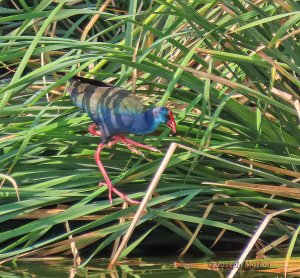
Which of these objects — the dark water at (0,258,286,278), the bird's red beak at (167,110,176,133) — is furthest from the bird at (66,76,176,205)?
the dark water at (0,258,286,278)

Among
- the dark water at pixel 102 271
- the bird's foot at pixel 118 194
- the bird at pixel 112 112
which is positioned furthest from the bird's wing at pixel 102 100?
the dark water at pixel 102 271

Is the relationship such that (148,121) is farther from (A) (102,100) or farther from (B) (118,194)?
(B) (118,194)

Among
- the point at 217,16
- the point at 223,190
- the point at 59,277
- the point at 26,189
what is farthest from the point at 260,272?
the point at 217,16

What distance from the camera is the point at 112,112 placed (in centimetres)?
370

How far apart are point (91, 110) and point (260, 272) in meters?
0.93

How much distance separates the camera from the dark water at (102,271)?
11.0 ft

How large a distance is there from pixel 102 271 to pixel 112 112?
2.17 ft

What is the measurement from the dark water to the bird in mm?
261

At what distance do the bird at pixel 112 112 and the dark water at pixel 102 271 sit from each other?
10.3 inches

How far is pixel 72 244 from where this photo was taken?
361 centimetres

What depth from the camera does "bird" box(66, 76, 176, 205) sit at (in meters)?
3.62

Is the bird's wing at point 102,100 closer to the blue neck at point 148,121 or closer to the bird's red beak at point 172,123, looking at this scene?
the blue neck at point 148,121

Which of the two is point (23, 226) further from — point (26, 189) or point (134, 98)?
point (134, 98)

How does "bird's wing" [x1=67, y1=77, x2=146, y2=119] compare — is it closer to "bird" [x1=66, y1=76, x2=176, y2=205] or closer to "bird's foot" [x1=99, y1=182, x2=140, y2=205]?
"bird" [x1=66, y1=76, x2=176, y2=205]
